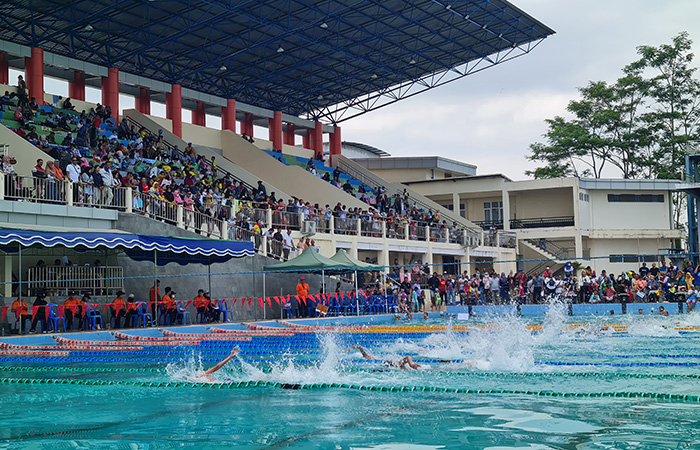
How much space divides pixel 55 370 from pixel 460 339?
7719mm

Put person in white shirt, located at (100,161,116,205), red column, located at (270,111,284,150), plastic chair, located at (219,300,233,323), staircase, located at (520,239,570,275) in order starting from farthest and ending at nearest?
red column, located at (270,111,284,150)
staircase, located at (520,239,570,275)
plastic chair, located at (219,300,233,323)
person in white shirt, located at (100,161,116,205)

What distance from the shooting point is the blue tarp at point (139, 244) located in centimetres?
1602

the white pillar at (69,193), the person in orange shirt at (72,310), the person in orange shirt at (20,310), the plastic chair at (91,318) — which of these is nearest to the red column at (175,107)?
the white pillar at (69,193)

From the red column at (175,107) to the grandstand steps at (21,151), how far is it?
47.4 feet

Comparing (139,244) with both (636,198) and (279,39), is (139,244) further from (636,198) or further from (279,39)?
(636,198)

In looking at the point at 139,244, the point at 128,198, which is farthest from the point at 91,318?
the point at 128,198

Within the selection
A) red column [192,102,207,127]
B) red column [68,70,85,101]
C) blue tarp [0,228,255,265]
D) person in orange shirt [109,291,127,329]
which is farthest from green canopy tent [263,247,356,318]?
red column [192,102,207,127]

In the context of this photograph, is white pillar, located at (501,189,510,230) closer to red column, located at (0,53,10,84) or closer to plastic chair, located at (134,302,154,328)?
red column, located at (0,53,10,84)

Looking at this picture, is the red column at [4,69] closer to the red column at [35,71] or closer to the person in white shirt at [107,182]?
the red column at [35,71]

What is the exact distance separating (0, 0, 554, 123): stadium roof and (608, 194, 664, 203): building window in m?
10.5

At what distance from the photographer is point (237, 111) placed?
41.2 meters

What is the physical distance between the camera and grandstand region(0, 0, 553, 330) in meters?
21.8

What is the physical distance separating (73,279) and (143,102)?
66.9 feet

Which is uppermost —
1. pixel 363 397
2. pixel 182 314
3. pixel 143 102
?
pixel 143 102
